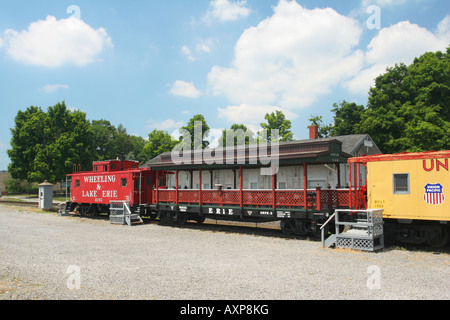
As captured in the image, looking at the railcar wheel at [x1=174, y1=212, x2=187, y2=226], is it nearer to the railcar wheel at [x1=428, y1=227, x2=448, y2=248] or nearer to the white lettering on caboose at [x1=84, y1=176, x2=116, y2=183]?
the white lettering on caboose at [x1=84, y1=176, x2=116, y2=183]

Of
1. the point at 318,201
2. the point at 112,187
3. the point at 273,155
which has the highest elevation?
the point at 273,155

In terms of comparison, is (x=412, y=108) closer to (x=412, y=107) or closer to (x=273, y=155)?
(x=412, y=107)

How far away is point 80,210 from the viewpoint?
25719 millimetres

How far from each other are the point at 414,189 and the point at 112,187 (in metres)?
17.7

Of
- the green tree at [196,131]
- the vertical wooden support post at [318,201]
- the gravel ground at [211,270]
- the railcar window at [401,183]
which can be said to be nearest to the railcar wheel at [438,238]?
the gravel ground at [211,270]

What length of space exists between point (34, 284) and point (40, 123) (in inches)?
1973

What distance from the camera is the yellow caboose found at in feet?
36.2

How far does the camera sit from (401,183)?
11883 millimetres

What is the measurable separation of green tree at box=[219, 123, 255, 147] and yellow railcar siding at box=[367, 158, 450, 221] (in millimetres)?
36866

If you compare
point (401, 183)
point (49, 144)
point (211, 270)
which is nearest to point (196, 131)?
point (49, 144)

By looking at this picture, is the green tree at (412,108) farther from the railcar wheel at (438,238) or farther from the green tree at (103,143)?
the green tree at (103,143)

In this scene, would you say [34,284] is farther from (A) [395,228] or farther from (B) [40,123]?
(B) [40,123]
